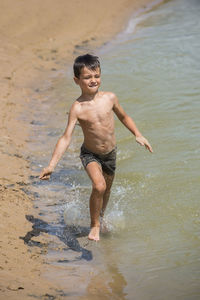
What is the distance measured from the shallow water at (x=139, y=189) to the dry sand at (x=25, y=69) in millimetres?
206

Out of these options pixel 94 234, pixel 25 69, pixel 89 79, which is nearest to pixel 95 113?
pixel 89 79

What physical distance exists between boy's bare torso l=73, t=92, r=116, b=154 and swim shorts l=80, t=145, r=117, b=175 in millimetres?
37

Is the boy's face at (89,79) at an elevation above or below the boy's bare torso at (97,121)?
above

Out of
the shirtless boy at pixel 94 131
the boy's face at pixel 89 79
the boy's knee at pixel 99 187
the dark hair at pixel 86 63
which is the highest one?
the dark hair at pixel 86 63

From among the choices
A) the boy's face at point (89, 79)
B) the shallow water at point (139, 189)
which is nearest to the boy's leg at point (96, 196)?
the shallow water at point (139, 189)

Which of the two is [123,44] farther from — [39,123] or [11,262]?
[11,262]

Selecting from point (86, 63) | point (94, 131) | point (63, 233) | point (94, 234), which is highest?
point (86, 63)

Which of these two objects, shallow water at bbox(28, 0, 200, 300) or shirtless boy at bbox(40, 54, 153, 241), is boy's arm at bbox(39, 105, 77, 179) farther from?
shallow water at bbox(28, 0, 200, 300)

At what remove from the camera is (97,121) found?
4.82 metres

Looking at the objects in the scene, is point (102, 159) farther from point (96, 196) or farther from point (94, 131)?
point (96, 196)

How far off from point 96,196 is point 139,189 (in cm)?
122

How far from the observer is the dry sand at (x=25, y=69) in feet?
13.1

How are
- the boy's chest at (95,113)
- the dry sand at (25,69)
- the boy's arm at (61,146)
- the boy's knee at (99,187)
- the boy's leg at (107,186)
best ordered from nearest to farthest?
1. the dry sand at (25,69)
2. the boy's arm at (61,146)
3. the boy's knee at (99,187)
4. the boy's chest at (95,113)
5. the boy's leg at (107,186)

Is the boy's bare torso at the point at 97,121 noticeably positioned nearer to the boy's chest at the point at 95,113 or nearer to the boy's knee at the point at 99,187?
the boy's chest at the point at 95,113
